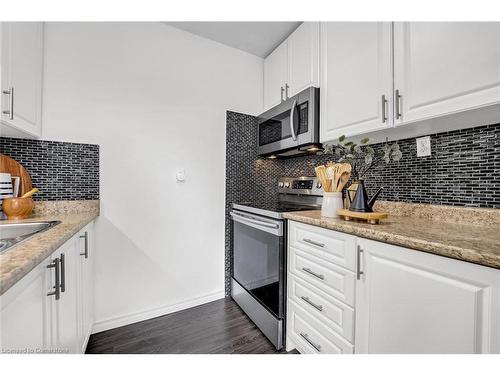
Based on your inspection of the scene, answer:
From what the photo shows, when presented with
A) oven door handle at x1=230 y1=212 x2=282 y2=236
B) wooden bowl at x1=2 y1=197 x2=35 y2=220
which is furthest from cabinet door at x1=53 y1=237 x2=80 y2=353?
oven door handle at x1=230 y1=212 x2=282 y2=236

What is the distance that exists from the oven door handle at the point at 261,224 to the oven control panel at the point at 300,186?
599 millimetres

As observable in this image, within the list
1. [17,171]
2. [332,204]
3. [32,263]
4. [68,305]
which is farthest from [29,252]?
[332,204]

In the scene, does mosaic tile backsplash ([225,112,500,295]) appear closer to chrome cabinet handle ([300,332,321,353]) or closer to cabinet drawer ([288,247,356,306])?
cabinet drawer ([288,247,356,306])

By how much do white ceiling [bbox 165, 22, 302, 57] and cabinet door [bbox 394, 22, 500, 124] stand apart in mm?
1033

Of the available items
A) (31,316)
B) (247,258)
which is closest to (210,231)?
(247,258)

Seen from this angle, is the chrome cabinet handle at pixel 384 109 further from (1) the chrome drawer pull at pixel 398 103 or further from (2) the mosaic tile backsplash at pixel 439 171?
(2) the mosaic tile backsplash at pixel 439 171

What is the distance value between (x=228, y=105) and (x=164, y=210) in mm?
1115

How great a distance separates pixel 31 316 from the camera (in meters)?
0.68

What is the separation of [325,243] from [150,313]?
1495 millimetres

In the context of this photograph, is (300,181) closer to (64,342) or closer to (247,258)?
(247,258)

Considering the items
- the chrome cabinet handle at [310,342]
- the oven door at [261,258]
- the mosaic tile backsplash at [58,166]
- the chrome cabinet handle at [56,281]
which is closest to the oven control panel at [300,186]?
the oven door at [261,258]

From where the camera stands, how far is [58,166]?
156 cm

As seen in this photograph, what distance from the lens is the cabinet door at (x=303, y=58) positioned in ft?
5.53

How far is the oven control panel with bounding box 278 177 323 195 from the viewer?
6.52 feet
